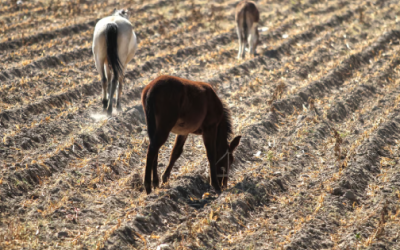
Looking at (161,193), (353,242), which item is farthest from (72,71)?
(353,242)

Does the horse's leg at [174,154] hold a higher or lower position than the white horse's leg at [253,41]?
higher

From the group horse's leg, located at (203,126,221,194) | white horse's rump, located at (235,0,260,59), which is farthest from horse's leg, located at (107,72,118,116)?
white horse's rump, located at (235,0,260,59)

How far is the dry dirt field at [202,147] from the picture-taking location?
224 inches

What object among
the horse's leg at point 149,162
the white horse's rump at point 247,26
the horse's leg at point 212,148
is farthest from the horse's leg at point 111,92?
the white horse's rump at point 247,26

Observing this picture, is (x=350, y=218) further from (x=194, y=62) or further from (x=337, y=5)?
(x=337, y=5)

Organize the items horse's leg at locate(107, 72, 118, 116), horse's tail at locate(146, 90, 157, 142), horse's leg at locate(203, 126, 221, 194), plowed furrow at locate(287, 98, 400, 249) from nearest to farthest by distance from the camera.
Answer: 1. plowed furrow at locate(287, 98, 400, 249)
2. horse's tail at locate(146, 90, 157, 142)
3. horse's leg at locate(203, 126, 221, 194)
4. horse's leg at locate(107, 72, 118, 116)

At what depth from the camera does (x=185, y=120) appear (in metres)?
6.54

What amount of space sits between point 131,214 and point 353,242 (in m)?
2.66

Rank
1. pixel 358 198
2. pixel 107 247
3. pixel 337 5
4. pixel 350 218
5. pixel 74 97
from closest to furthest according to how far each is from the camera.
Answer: pixel 107 247, pixel 350 218, pixel 358 198, pixel 74 97, pixel 337 5

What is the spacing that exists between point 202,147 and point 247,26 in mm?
7677

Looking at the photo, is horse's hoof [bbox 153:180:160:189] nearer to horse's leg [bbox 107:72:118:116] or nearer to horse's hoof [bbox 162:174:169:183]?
horse's hoof [bbox 162:174:169:183]

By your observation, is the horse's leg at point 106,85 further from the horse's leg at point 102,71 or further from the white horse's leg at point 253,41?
the white horse's leg at point 253,41

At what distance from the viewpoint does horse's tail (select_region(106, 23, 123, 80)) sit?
972 cm

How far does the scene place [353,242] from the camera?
5559 millimetres
